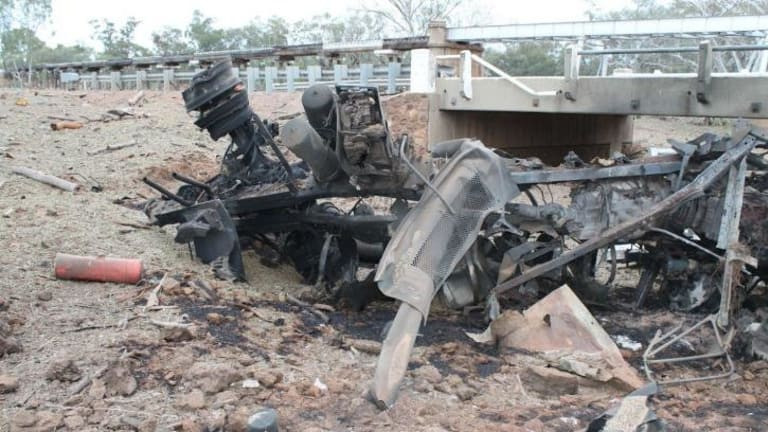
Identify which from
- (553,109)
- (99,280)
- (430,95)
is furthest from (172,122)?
(99,280)

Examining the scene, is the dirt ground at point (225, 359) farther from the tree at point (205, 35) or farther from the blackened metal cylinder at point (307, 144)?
the tree at point (205, 35)

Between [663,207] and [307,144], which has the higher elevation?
[307,144]

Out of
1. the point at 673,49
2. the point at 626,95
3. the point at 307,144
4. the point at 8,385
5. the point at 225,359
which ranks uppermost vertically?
the point at 673,49

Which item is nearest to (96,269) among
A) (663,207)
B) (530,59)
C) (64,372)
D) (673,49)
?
(64,372)

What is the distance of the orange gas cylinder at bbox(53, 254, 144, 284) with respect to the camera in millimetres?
6844

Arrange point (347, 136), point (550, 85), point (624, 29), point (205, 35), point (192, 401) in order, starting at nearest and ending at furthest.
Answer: point (192, 401) < point (347, 136) < point (624, 29) < point (550, 85) < point (205, 35)

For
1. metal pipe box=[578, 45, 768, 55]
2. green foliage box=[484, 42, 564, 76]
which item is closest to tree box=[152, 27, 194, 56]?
green foliage box=[484, 42, 564, 76]

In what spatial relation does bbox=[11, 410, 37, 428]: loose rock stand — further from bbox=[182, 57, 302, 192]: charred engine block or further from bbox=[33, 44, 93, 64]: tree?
bbox=[33, 44, 93, 64]: tree

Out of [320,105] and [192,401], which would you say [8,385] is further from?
[320,105]

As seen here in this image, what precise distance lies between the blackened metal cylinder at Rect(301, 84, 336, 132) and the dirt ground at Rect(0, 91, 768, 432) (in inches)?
70.7

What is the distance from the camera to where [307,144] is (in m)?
6.88

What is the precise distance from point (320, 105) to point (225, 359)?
7.71 ft

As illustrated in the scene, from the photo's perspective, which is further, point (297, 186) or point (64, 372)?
point (297, 186)

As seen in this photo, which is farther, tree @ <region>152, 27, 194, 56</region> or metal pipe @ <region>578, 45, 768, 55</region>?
tree @ <region>152, 27, 194, 56</region>
